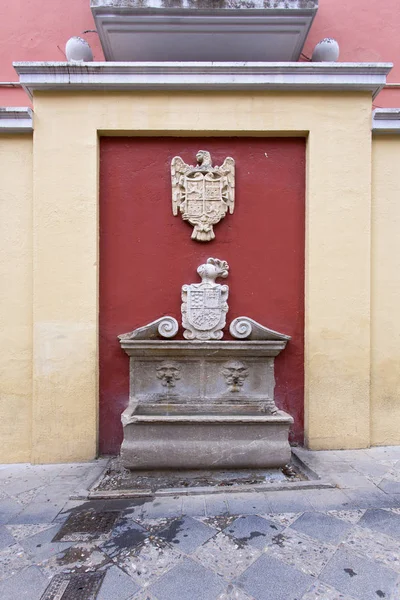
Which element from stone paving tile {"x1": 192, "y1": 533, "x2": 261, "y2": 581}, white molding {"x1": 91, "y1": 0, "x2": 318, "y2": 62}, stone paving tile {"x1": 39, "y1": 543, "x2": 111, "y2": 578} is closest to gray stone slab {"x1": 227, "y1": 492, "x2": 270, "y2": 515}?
stone paving tile {"x1": 192, "y1": 533, "x2": 261, "y2": 581}

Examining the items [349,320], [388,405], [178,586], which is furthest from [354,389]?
[178,586]

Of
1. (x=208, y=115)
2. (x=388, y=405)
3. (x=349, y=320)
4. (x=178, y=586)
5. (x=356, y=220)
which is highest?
(x=208, y=115)

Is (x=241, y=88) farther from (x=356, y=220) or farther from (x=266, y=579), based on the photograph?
(x=266, y=579)

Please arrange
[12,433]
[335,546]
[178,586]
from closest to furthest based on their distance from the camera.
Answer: [178,586] < [335,546] < [12,433]

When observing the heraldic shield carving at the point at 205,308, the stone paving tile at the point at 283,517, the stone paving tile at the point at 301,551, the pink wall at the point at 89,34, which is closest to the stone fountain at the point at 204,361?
the heraldic shield carving at the point at 205,308

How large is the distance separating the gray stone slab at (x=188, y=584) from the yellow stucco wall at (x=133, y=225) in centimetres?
194

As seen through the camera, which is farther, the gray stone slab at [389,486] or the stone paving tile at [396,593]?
the gray stone slab at [389,486]

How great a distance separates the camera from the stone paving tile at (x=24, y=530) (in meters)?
2.43

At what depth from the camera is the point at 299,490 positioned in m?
2.94

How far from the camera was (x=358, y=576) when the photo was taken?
2.02m

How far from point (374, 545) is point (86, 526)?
2063 mm

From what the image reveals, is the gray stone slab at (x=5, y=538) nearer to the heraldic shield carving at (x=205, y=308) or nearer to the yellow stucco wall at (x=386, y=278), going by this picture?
the heraldic shield carving at (x=205, y=308)

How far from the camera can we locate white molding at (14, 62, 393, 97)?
3.68 meters

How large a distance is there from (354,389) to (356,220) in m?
1.97
